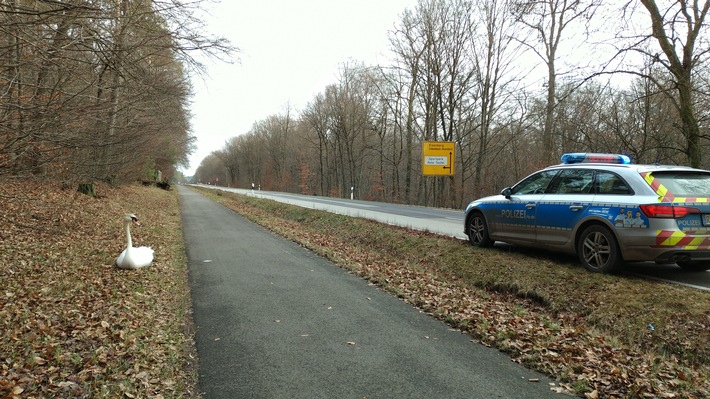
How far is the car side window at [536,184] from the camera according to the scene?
6.98 meters

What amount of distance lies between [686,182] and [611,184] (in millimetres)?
840

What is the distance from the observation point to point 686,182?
212 inches

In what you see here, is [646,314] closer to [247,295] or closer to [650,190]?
[650,190]

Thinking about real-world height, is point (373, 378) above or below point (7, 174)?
below

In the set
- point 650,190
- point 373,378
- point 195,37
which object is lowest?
point 373,378

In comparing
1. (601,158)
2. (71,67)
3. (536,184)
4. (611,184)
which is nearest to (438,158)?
(536,184)

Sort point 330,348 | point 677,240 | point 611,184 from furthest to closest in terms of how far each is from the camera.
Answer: point 611,184 < point 677,240 < point 330,348

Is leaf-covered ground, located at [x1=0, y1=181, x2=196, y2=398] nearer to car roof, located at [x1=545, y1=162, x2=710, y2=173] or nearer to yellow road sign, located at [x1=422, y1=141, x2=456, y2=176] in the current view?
car roof, located at [x1=545, y1=162, x2=710, y2=173]

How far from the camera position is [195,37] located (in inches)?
233

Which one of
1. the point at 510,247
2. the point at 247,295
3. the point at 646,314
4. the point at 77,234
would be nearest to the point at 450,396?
the point at 646,314

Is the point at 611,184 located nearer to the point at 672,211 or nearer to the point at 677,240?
the point at 672,211

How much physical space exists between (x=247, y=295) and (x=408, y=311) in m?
2.40

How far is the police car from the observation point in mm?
5086

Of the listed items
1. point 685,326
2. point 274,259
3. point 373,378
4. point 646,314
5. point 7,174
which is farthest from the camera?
point 274,259
